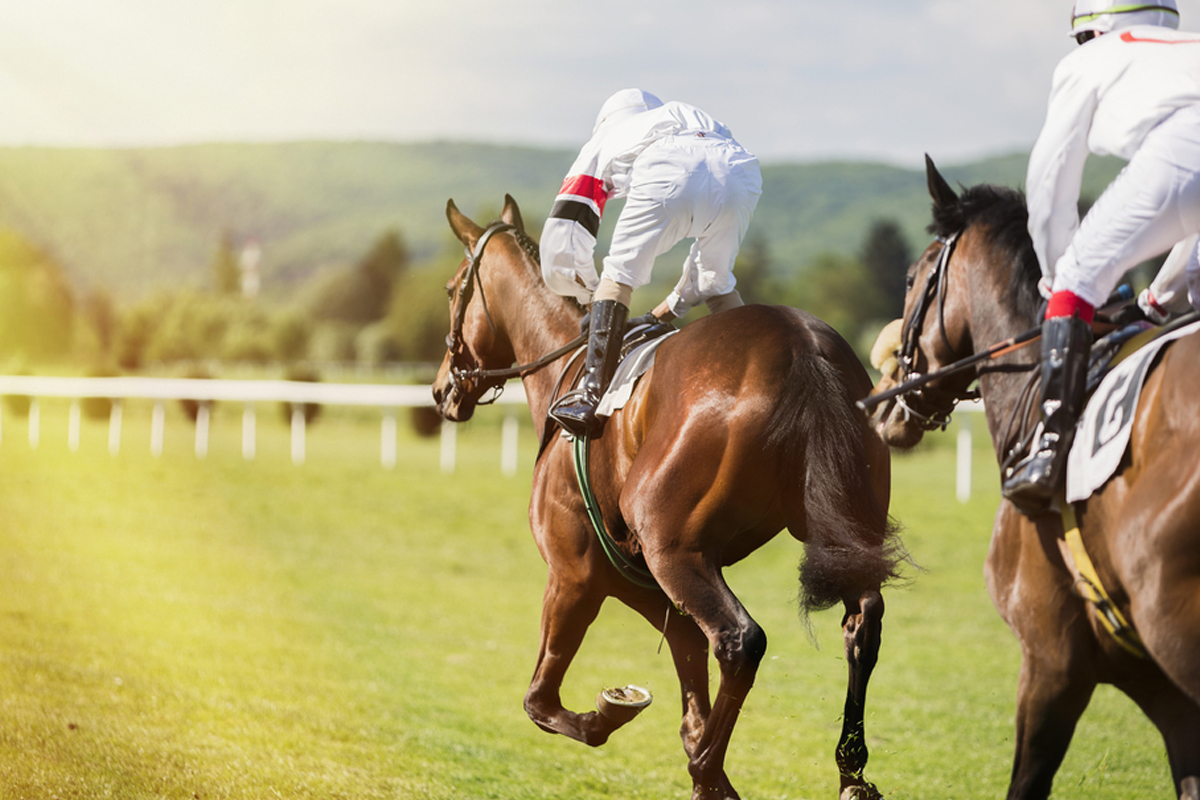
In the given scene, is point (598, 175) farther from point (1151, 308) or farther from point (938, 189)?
point (1151, 308)

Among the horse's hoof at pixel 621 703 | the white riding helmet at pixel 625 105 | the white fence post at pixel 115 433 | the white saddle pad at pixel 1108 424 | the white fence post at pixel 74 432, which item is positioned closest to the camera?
the white saddle pad at pixel 1108 424

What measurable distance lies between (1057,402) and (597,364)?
5.38 feet

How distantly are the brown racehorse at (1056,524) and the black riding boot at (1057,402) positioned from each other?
0.11 metres

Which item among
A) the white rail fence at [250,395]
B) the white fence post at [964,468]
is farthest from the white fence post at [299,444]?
the white fence post at [964,468]

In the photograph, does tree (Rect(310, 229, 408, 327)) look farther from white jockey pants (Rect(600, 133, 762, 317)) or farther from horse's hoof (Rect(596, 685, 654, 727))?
horse's hoof (Rect(596, 685, 654, 727))

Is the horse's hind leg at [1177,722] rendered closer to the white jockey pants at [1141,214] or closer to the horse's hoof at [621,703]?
the white jockey pants at [1141,214]

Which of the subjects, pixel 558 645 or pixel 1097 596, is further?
pixel 558 645

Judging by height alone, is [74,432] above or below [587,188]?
below

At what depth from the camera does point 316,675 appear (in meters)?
6.88

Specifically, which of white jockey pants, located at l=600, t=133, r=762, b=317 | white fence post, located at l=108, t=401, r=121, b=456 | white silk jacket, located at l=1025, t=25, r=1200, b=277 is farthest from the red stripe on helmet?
white fence post, located at l=108, t=401, r=121, b=456

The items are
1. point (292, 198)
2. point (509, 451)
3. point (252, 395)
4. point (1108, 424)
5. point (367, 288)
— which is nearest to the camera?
point (1108, 424)

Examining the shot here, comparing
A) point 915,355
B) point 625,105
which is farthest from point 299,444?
point 915,355

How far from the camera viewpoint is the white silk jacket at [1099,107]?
253cm

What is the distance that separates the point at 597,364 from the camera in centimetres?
383
